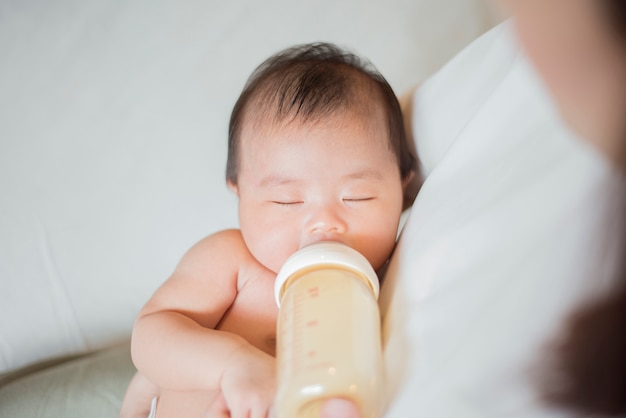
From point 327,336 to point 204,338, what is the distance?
29cm

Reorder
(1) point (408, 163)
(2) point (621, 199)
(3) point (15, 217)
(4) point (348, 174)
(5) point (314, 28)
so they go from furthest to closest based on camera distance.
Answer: (5) point (314, 28) < (3) point (15, 217) < (1) point (408, 163) < (4) point (348, 174) < (2) point (621, 199)

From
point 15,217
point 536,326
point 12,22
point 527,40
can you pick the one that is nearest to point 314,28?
point 12,22

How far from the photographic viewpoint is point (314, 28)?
1617 mm

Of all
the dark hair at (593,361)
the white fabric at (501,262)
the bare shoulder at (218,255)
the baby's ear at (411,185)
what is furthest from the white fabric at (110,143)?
the dark hair at (593,361)

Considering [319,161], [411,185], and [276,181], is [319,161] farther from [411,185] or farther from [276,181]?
[411,185]

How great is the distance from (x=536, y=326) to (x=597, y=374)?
69 millimetres

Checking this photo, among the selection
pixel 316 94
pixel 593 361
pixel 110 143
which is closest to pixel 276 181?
pixel 316 94

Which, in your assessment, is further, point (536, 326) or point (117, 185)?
point (117, 185)

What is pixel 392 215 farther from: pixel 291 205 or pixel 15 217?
pixel 15 217

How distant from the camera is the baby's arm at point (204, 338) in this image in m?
0.75

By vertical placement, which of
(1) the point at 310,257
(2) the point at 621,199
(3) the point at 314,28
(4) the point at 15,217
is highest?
(3) the point at 314,28

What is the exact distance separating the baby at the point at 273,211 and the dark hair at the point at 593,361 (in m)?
0.39

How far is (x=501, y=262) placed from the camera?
0.57 meters

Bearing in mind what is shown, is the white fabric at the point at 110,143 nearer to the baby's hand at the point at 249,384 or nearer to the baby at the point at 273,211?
the baby at the point at 273,211
